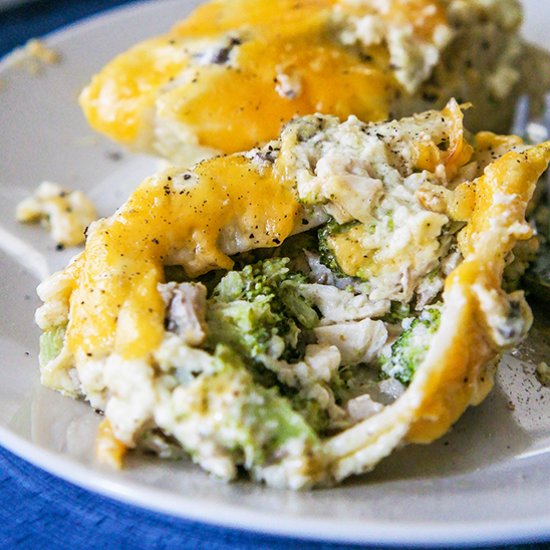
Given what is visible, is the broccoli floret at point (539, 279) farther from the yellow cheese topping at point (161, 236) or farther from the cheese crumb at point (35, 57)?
the cheese crumb at point (35, 57)

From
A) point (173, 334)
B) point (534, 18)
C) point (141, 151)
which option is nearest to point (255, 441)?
point (173, 334)

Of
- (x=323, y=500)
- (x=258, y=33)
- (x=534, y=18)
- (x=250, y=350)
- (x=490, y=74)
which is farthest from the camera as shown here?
(x=534, y=18)

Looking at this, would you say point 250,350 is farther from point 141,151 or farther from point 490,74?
point 490,74

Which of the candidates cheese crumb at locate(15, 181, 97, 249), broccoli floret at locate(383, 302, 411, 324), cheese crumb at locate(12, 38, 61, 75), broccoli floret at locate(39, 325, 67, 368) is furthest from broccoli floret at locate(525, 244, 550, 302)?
cheese crumb at locate(12, 38, 61, 75)

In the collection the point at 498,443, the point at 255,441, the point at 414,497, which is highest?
the point at 255,441

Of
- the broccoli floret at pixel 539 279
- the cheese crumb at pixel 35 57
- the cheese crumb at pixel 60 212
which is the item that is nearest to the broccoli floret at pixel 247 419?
the broccoli floret at pixel 539 279

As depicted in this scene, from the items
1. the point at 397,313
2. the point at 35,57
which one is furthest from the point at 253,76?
the point at 35,57

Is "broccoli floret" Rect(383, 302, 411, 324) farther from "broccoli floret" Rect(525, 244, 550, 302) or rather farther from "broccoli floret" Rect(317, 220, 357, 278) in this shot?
"broccoli floret" Rect(525, 244, 550, 302)
